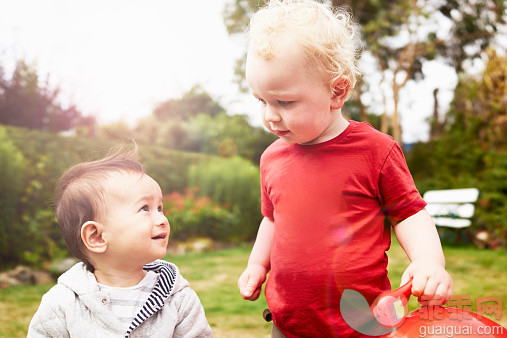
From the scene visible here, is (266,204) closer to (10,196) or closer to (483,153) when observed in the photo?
(10,196)

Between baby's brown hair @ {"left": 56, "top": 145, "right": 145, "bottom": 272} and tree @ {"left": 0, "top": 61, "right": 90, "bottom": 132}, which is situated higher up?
tree @ {"left": 0, "top": 61, "right": 90, "bottom": 132}

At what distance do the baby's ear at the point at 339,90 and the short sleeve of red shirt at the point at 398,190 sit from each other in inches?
9.7

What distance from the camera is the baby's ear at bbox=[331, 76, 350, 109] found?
1583 mm

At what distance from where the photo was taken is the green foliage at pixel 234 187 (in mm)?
8398

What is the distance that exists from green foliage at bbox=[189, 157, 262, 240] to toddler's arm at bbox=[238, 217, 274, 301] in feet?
20.9

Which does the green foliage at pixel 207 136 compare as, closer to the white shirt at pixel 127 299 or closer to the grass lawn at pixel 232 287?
the grass lawn at pixel 232 287

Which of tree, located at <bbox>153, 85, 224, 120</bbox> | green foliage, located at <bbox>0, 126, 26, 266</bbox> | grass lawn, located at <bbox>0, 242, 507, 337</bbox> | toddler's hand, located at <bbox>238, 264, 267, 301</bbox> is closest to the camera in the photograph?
toddler's hand, located at <bbox>238, 264, 267, 301</bbox>

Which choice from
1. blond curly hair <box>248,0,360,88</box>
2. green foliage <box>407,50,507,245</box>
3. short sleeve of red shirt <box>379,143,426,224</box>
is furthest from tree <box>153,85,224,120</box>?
short sleeve of red shirt <box>379,143,426,224</box>

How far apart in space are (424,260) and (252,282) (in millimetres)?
663

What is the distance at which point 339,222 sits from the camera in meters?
1.61

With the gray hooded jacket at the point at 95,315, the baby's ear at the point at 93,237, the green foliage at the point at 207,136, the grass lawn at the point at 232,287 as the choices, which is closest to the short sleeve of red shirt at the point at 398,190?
the gray hooded jacket at the point at 95,315

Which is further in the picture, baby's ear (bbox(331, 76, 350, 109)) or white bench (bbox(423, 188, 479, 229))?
white bench (bbox(423, 188, 479, 229))

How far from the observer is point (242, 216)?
28.2ft

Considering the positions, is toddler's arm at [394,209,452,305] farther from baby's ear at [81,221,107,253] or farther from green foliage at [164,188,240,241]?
green foliage at [164,188,240,241]
